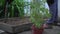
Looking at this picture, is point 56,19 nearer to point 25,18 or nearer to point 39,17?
point 25,18

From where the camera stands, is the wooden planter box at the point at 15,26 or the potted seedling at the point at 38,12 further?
the wooden planter box at the point at 15,26

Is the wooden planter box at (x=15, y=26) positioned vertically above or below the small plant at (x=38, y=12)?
below

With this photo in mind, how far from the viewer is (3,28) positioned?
4.73m

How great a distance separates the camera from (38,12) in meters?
3.77

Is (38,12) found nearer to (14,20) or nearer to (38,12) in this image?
(38,12)

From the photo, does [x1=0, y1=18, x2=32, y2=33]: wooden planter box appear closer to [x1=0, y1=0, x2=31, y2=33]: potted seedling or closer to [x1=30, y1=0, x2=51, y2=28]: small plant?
[x1=0, y1=0, x2=31, y2=33]: potted seedling

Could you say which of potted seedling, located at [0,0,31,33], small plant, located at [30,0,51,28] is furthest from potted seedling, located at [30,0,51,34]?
potted seedling, located at [0,0,31,33]

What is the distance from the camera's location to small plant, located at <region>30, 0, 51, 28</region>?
3750 mm

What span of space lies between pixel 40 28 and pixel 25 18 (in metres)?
1.45

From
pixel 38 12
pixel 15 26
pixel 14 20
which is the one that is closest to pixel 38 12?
pixel 38 12

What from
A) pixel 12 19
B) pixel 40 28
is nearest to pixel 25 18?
pixel 12 19


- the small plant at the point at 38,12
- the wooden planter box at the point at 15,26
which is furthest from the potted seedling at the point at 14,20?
the small plant at the point at 38,12

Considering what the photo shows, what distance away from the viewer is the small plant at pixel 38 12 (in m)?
3.75

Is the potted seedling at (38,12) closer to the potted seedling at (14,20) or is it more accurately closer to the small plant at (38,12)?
the small plant at (38,12)
